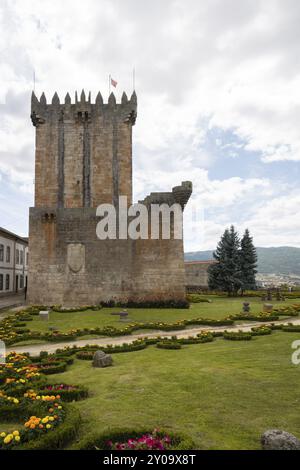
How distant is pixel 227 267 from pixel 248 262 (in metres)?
5.78

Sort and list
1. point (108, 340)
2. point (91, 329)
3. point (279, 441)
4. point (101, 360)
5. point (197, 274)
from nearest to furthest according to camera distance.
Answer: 1. point (279, 441)
2. point (101, 360)
3. point (108, 340)
4. point (91, 329)
5. point (197, 274)

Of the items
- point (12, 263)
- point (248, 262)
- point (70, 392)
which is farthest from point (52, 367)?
point (248, 262)

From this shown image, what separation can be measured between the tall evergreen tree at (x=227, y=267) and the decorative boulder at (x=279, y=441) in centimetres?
4350

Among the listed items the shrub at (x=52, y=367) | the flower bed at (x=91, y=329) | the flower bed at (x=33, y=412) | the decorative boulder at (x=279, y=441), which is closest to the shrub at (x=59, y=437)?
the flower bed at (x=33, y=412)

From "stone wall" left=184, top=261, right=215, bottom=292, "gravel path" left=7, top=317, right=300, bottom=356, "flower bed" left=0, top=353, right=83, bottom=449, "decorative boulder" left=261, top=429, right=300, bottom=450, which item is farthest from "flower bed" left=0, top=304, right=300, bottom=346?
"stone wall" left=184, top=261, right=215, bottom=292

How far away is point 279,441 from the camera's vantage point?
220 inches

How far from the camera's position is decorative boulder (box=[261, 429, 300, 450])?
551 cm

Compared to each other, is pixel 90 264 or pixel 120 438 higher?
pixel 90 264

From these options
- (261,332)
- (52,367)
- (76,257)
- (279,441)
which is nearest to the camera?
(279,441)

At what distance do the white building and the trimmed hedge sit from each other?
141 ft

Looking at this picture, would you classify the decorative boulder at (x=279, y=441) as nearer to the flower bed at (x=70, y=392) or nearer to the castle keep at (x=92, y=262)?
the flower bed at (x=70, y=392)

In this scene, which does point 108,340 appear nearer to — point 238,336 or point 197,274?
point 238,336

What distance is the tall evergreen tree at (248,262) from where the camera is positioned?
53312 mm
